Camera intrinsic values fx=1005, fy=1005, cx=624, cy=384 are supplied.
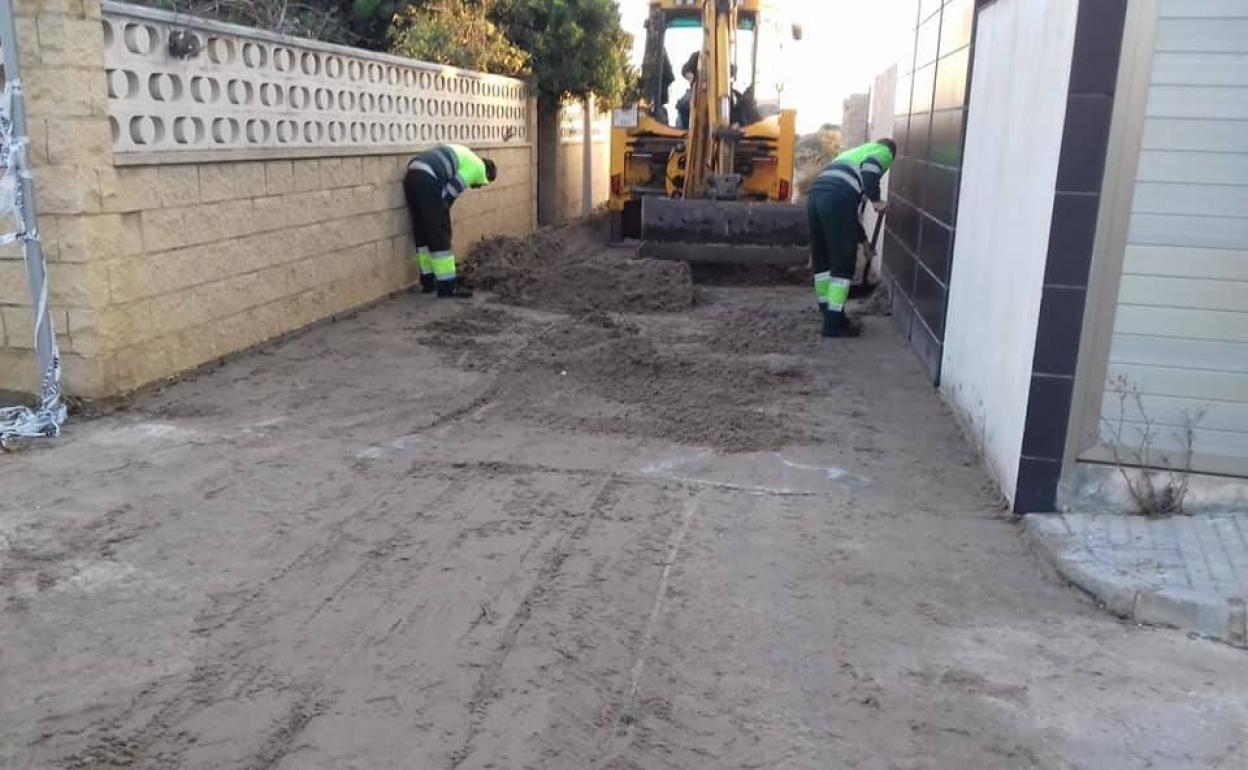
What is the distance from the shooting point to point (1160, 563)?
4168 millimetres

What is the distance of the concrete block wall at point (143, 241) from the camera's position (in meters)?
5.69

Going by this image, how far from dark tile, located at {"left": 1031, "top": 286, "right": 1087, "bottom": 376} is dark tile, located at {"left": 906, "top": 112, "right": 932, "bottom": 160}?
13.4 feet

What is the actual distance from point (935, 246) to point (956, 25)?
1641 mm

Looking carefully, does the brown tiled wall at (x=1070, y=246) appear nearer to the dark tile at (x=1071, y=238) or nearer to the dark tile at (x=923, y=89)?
the dark tile at (x=1071, y=238)

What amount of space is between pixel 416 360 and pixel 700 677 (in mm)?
4885

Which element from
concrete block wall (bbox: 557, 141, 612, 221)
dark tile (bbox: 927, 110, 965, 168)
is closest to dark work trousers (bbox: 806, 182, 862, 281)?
dark tile (bbox: 927, 110, 965, 168)

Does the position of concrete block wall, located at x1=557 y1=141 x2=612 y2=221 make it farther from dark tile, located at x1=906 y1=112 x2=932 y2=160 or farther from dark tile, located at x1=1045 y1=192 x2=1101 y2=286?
dark tile, located at x1=1045 y1=192 x2=1101 y2=286

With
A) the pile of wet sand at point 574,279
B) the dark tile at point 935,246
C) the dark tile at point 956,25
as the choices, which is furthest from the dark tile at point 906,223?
the pile of wet sand at point 574,279

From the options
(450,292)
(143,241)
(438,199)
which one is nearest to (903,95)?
(438,199)

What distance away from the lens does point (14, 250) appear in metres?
5.89

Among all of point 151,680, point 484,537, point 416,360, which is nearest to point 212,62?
point 416,360

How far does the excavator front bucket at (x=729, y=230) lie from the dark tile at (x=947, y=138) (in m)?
3.00

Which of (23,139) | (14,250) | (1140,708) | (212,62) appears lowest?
(1140,708)

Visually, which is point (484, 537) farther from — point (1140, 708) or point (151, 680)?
point (1140, 708)
